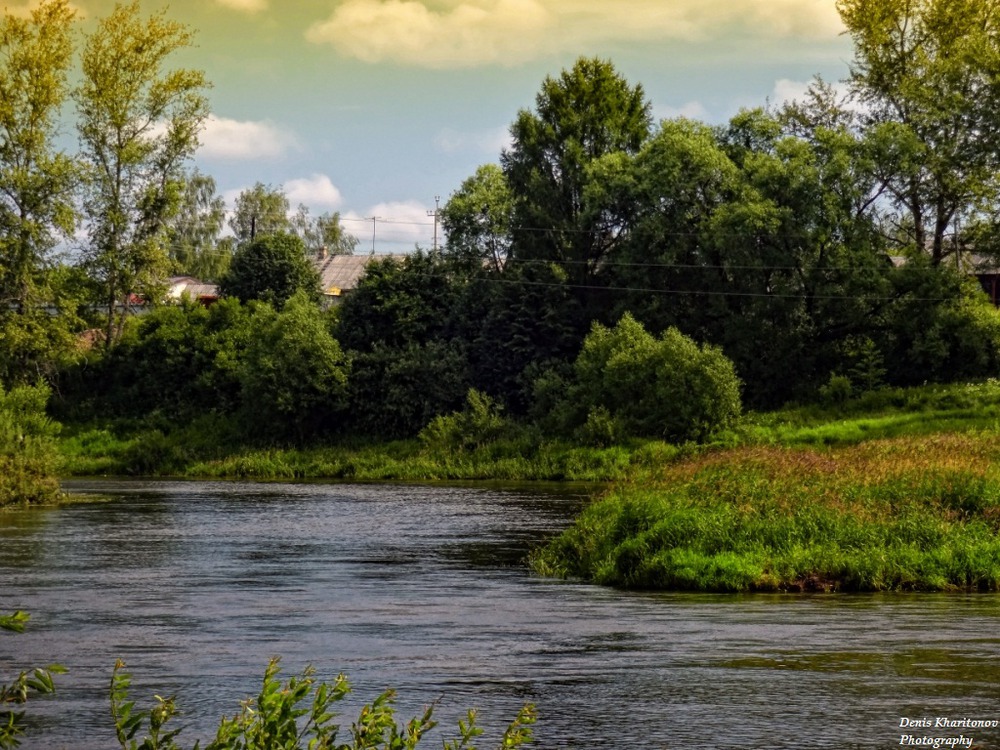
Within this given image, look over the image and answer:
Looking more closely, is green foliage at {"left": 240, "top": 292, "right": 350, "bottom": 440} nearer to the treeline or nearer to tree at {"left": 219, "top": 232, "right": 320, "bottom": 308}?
the treeline

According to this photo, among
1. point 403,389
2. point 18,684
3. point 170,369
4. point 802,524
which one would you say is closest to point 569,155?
point 403,389

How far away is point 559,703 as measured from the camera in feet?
53.9

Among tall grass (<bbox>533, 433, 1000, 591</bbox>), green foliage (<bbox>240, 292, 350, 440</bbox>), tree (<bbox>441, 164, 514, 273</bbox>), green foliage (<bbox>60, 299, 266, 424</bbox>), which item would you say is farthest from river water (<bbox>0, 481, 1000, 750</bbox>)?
tree (<bbox>441, 164, 514, 273</bbox>)

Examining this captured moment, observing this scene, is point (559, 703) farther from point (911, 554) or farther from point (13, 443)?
point (13, 443)

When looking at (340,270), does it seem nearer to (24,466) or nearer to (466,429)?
(466,429)

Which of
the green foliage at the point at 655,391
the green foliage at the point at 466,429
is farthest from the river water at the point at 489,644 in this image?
the green foliage at the point at 466,429

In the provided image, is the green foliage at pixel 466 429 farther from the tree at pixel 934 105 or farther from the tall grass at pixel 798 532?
the tall grass at pixel 798 532

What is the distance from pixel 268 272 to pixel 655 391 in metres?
30.3

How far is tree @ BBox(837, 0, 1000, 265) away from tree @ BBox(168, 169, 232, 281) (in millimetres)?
68726

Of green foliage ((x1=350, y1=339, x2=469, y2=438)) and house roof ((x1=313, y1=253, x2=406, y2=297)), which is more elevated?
house roof ((x1=313, y1=253, x2=406, y2=297))

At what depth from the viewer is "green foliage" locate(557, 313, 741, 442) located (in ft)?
204

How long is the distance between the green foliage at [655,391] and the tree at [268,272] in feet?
80.0

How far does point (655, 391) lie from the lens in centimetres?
6309

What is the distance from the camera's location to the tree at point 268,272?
84750 millimetres
